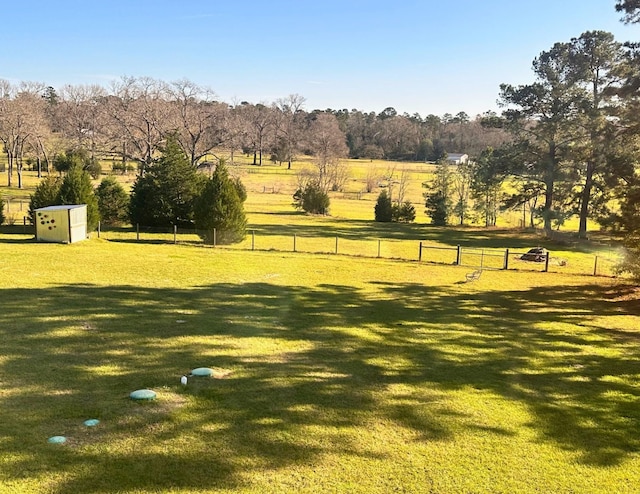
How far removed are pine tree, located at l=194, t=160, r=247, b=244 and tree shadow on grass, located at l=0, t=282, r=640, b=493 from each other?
10.8m

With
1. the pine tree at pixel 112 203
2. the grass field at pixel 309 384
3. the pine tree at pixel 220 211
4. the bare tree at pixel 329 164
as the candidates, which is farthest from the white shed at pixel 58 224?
the bare tree at pixel 329 164

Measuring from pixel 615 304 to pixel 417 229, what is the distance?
25598 mm

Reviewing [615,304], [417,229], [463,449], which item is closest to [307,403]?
[463,449]

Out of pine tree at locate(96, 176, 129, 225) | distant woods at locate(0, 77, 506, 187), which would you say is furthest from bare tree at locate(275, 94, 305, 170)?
pine tree at locate(96, 176, 129, 225)

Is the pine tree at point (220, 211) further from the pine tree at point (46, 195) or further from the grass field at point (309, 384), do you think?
the pine tree at point (46, 195)

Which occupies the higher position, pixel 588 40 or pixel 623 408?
pixel 588 40

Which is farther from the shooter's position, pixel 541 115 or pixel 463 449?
pixel 541 115

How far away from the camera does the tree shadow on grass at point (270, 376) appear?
21.1 ft

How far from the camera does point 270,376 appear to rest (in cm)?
902

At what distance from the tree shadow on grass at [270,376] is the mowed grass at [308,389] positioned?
4 cm

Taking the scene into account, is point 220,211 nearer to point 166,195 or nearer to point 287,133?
point 166,195

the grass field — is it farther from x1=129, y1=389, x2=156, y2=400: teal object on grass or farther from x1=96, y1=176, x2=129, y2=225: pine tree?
x1=96, y1=176, x2=129, y2=225: pine tree

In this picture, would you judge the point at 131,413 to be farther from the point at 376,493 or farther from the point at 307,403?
the point at 376,493

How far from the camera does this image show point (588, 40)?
36.6 meters
